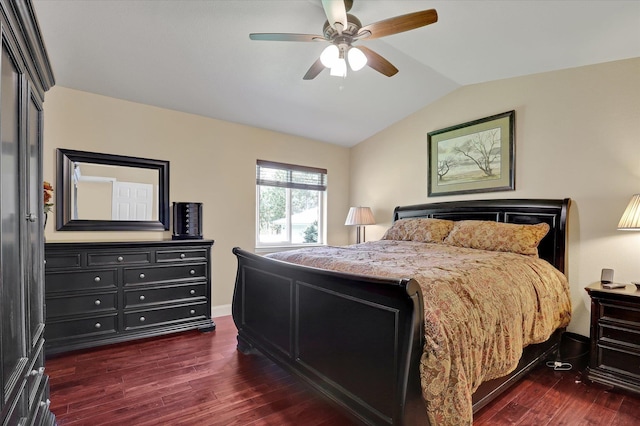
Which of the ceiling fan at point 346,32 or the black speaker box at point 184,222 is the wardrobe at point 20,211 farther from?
the black speaker box at point 184,222

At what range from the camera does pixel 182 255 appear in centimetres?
336

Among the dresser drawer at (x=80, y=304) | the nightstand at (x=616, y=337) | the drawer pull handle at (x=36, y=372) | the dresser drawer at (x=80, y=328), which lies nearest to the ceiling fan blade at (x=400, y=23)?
the nightstand at (x=616, y=337)

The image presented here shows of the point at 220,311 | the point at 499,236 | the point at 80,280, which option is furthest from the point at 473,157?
the point at 80,280

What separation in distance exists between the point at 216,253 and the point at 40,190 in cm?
245

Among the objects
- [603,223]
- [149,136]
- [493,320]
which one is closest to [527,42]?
[603,223]

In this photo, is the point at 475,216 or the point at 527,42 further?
the point at 475,216

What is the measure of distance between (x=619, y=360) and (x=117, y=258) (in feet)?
13.7

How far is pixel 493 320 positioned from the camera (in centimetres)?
173

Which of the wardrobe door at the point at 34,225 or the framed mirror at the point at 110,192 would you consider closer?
the wardrobe door at the point at 34,225

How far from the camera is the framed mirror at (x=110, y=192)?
3127 mm

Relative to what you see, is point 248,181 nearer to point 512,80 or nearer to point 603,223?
point 512,80

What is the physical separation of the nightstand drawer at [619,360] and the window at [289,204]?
3.48 m

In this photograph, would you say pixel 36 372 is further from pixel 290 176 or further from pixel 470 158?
pixel 470 158

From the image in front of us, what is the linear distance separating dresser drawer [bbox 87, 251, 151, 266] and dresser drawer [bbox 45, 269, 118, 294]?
0.08 meters
